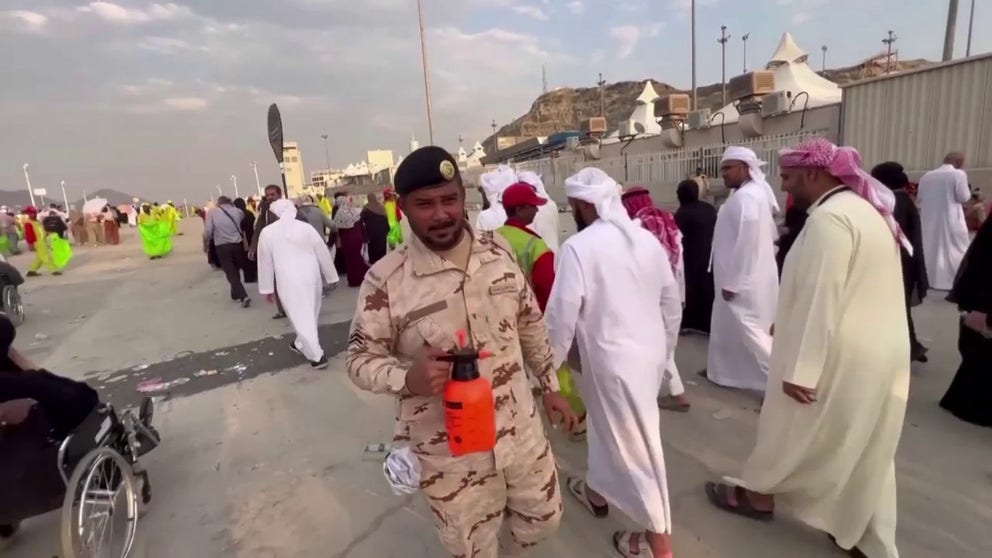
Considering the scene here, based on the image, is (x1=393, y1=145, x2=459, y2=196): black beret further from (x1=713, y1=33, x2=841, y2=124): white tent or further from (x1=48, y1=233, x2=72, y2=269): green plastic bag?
(x1=713, y1=33, x2=841, y2=124): white tent

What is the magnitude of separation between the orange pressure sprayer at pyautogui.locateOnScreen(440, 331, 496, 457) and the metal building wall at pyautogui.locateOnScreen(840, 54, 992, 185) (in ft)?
35.8

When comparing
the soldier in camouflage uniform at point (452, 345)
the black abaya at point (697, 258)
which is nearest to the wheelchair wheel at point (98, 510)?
the soldier in camouflage uniform at point (452, 345)

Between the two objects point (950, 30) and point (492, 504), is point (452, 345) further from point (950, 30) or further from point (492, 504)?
point (950, 30)

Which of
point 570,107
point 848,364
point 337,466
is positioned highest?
point 570,107

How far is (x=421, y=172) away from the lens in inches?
62.9

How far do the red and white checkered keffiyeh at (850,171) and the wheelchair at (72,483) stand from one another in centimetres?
355

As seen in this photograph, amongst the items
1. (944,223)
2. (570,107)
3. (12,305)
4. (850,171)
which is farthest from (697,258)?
(570,107)

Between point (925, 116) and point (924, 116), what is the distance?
0.08 ft

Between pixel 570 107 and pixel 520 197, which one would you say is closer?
pixel 520 197

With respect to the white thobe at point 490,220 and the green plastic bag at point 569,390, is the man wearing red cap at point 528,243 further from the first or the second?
the white thobe at point 490,220

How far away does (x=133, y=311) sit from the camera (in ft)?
28.4

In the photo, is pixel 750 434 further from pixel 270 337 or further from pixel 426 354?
pixel 270 337

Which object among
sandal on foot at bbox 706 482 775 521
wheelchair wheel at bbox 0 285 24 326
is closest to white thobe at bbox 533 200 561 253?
sandal on foot at bbox 706 482 775 521

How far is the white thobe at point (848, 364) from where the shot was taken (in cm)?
210
